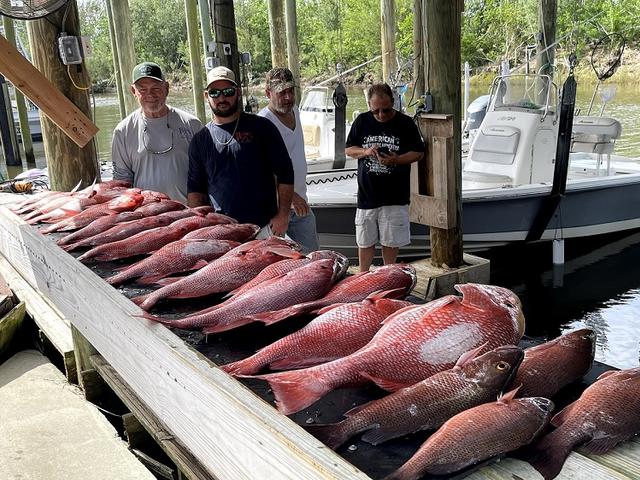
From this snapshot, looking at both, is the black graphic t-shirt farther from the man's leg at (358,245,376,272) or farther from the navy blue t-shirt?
the navy blue t-shirt

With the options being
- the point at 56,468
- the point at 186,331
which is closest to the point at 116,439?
the point at 56,468

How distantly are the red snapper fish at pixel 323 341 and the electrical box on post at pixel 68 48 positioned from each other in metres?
4.29

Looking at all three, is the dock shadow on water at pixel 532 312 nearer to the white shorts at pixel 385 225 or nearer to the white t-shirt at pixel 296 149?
the white shorts at pixel 385 225

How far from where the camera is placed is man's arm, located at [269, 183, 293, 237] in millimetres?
4332

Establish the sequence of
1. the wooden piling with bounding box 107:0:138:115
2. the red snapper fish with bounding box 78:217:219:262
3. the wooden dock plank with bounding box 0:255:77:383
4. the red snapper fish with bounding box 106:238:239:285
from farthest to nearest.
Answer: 1. the wooden piling with bounding box 107:0:138:115
2. the wooden dock plank with bounding box 0:255:77:383
3. the red snapper fish with bounding box 78:217:219:262
4. the red snapper fish with bounding box 106:238:239:285

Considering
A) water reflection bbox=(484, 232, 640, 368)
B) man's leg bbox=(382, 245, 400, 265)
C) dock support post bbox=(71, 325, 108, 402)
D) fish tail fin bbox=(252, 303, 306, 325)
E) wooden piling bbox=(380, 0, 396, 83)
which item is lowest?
water reflection bbox=(484, 232, 640, 368)

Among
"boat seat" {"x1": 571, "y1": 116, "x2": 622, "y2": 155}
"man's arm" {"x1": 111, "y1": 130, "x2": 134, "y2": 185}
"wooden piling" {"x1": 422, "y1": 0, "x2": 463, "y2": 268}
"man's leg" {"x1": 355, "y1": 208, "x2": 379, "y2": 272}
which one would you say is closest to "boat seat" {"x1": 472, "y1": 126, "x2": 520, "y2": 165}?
"boat seat" {"x1": 571, "y1": 116, "x2": 622, "y2": 155}

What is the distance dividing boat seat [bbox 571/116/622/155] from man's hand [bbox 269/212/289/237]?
7048mm

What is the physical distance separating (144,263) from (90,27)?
59689mm

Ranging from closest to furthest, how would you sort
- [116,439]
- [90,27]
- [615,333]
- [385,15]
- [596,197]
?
[116,439] → [615,333] → [596,197] → [385,15] → [90,27]

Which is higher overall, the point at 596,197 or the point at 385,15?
the point at 385,15

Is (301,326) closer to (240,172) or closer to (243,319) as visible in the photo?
(243,319)

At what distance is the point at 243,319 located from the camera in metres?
2.05

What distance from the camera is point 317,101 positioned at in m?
12.8
